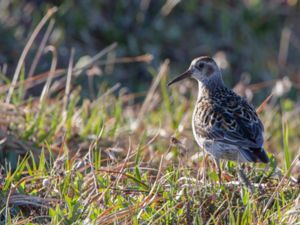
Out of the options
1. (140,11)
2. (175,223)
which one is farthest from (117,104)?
(140,11)

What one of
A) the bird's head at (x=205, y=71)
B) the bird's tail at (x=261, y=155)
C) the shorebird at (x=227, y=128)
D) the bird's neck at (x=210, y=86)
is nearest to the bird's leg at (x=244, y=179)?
the shorebird at (x=227, y=128)

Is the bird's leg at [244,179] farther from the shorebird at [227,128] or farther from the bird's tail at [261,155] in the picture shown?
the bird's tail at [261,155]

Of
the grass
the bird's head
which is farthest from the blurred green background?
the grass

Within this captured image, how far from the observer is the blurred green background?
10852 millimetres

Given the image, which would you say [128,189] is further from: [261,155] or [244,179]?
[261,155]

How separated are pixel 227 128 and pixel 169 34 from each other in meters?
5.92

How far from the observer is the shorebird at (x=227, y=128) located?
5492 millimetres

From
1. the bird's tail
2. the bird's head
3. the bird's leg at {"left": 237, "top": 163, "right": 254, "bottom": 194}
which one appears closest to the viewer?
the bird's leg at {"left": 237, "top": 163, "right": 254, "bottom": 194}

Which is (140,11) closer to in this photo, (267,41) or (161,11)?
(161,11)

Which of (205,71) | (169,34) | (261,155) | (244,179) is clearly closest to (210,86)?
(205,71)

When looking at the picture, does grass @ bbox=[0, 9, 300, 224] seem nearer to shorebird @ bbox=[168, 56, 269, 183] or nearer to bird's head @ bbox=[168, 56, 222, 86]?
shorebird @ bbox=[168, 56, 269, 183]

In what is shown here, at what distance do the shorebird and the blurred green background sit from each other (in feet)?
13.9

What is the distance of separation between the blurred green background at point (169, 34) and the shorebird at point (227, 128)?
4.22m

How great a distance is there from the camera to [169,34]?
11.5m
